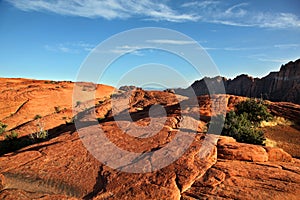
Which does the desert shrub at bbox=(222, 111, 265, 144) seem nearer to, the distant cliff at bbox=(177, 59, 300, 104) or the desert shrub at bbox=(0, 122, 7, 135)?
the desert shrub at bbox=(0, 122, 7, 135)

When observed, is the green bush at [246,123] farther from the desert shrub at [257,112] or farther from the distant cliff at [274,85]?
the distant cliff at [274,85]

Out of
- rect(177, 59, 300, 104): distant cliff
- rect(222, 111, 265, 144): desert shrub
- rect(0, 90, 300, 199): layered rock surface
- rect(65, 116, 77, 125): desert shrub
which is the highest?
rect(177, 59, 300, 104): distant cliff

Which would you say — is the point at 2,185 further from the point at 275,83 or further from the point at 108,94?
the point at 275,83

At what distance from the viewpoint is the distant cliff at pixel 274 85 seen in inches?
2571

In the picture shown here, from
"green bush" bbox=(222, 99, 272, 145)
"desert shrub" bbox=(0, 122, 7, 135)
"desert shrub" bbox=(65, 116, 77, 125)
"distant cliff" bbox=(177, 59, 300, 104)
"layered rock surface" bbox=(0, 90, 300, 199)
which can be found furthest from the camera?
"distant cliff" bbox=(177, 59, 300, 104)

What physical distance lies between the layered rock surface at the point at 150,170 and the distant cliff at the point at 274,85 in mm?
52568

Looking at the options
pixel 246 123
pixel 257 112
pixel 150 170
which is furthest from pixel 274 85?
pixel 150 170

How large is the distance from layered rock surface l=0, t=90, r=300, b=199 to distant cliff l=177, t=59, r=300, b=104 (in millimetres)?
52568

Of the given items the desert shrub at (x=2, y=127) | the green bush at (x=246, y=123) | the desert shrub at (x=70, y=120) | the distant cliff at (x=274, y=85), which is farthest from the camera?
the distant cliff at (x=274, y=85)

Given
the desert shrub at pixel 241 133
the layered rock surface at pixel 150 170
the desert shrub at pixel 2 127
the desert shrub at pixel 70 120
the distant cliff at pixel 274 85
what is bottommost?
the desert shrub at pixel 2 127

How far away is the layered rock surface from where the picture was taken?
750cm

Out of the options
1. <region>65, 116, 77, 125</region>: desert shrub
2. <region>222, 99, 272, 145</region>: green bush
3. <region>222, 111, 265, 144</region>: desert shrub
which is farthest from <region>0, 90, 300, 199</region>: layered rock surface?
<region>65, 116, 77, 125</region>: desert shrub

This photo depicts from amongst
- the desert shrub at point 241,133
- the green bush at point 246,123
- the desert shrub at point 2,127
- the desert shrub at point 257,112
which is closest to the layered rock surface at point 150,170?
the desert shrub at point 241,133

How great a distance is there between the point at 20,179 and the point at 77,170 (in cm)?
201
